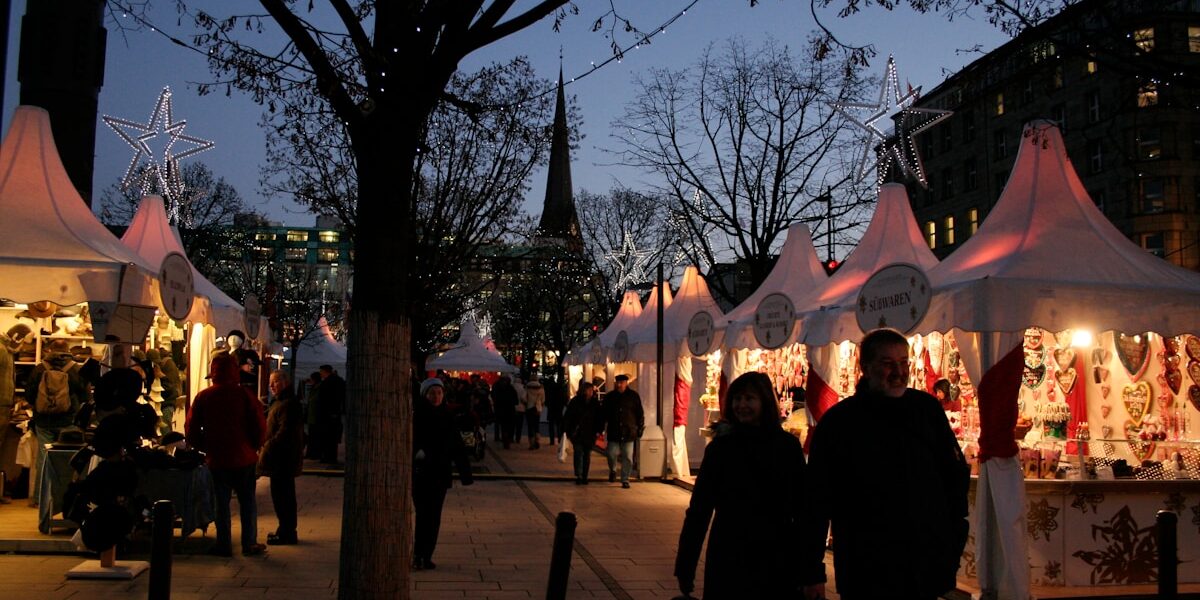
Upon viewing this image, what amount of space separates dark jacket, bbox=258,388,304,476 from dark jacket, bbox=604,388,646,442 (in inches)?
310

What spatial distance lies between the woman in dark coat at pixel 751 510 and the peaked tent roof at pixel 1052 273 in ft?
16.1

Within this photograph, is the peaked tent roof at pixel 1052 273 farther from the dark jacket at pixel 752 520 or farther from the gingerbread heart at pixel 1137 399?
the dark jacket at pixel 752 520

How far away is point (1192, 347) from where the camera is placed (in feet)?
33.9

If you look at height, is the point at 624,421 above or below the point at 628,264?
below

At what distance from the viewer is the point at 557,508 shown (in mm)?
14438

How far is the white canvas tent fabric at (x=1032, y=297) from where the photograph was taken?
331 inches

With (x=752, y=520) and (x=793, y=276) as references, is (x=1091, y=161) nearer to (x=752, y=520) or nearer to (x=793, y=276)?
(x=793, y=276)

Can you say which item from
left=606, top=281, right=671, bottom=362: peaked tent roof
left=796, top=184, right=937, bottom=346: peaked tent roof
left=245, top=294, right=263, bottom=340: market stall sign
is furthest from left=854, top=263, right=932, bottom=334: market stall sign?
left=606, top=281, right=671, bottom=362: peaked tent roof

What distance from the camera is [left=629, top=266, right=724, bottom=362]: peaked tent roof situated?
20422mm

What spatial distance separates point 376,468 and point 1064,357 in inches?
338

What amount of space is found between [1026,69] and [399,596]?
6.31m

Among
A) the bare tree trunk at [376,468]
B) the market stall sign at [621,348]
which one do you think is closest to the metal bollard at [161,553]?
the bare tree trunk at [376,468]

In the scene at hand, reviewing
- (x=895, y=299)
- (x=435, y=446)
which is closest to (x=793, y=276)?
(x=895, y=299)

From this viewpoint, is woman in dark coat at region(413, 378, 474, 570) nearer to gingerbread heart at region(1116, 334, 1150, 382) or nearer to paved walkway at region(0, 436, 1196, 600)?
paved walkway at region(0, 436, 1196, 600)
